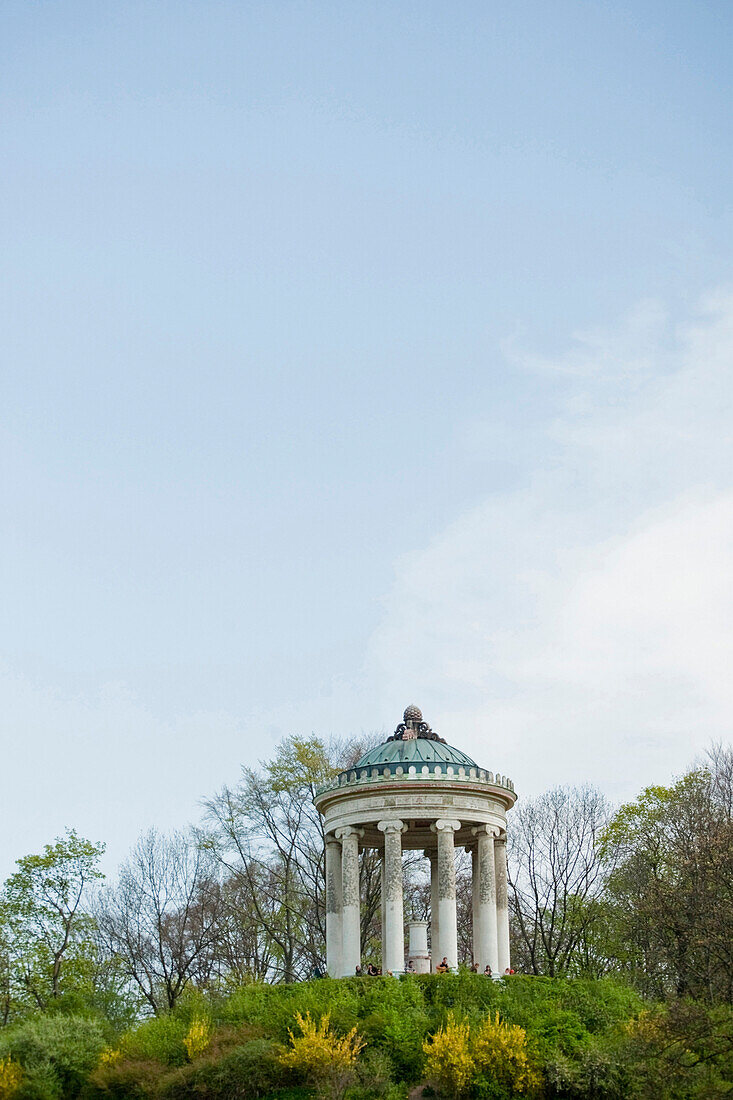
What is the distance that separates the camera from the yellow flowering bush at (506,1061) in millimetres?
28922

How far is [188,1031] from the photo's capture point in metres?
33.4

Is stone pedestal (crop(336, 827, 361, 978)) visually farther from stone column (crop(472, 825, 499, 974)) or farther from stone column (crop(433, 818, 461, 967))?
stone column (crop(472, 825, 499, 974))

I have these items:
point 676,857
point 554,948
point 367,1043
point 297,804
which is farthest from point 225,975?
point 367,1043

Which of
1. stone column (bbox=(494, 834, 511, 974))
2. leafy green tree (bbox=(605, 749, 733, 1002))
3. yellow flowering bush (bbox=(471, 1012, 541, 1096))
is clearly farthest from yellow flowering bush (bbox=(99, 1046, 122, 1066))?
leafy green tree (bbox=(605, 749, 733, 1002))

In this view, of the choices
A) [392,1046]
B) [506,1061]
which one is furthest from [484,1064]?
[392,1046]

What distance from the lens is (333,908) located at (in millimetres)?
39688

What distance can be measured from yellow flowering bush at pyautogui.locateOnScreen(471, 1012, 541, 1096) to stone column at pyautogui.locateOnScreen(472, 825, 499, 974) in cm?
899

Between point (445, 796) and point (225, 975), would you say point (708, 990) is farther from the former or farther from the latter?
point (225, 975)

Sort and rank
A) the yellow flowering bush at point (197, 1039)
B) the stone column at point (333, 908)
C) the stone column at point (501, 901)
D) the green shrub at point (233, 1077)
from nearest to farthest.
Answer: the green shrub at point (233, 1077)
the yellow flowering bush at point (197, 1039)
the stone column at point (333, 908)
the stone column at point (501, 901)

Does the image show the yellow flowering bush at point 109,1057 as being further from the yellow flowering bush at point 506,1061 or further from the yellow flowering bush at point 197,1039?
the yellow flowering bush at point 506,1061

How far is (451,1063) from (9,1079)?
1348cm

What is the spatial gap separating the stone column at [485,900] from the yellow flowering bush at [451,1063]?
8790 millimetres

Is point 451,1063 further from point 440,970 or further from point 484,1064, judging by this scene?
point 440,970

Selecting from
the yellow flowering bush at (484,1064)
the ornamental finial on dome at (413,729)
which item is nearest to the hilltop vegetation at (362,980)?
the yellow flowering bush at (484,1064)
